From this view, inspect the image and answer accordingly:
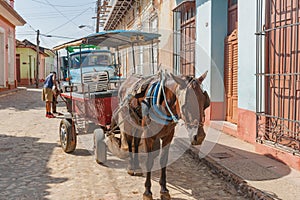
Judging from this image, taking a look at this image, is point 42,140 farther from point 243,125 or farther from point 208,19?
point 208,19

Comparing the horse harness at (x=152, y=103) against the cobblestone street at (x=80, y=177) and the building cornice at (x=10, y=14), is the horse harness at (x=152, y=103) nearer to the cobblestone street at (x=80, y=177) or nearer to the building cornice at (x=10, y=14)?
the cobblestone street at (x=80, y=177)

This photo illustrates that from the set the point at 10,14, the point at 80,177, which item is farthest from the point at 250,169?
the point at 10,14

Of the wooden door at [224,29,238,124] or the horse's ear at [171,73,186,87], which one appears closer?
the horse's ear at [171,73,186,87]

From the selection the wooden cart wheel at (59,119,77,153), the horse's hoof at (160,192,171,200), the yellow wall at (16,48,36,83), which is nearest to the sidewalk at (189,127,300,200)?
the horse's hoof at (160,192,171,200)

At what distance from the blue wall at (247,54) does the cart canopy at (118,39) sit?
1.73 meters

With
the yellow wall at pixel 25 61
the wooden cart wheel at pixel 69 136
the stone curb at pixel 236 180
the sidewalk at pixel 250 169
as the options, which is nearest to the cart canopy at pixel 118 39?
the wooden cart wheel at pixel 69 136

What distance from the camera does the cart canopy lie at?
5988mm

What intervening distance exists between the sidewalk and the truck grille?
7.18ft

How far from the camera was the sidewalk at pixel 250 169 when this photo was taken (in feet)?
13.8

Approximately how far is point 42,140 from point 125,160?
273 centimetres

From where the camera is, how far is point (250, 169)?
198 inches

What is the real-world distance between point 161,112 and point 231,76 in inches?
190

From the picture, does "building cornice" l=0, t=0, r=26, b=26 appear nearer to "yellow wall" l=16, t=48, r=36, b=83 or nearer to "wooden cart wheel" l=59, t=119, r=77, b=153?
"yellow wall" l=16, t=48, r=36, b=83

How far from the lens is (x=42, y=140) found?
7762mm
